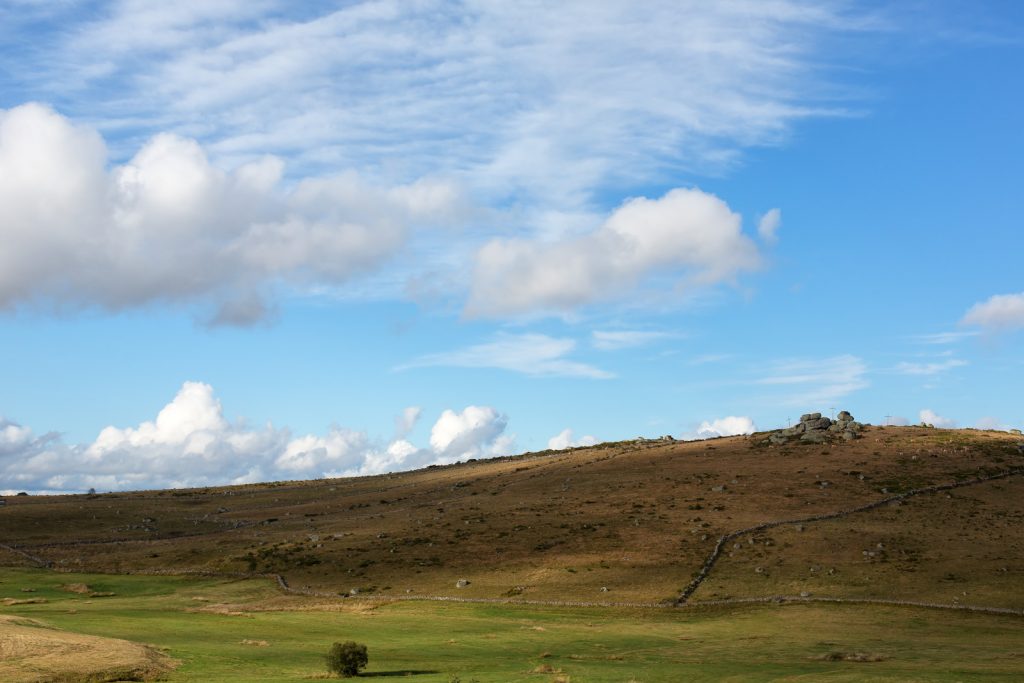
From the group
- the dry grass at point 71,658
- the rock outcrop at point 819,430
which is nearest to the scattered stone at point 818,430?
the rock outcrop at point 819,430

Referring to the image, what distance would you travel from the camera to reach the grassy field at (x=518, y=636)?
41.6 m

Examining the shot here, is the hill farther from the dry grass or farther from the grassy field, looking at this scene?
the dry grass

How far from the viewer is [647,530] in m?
91.8

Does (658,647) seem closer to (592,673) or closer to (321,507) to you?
(592,673)

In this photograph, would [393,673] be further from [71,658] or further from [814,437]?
[814,437]

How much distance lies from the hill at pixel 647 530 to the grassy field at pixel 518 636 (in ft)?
17.6

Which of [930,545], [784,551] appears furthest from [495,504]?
[930,545]

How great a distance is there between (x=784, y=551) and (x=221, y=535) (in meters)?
61.5

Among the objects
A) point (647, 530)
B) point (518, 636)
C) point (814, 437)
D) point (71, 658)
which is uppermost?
point (814, 437)

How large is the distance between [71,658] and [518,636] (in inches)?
1061

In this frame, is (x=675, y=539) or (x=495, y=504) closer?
(x=675, y=539)

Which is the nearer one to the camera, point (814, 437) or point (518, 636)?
point (518, 636)

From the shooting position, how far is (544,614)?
67938 mm

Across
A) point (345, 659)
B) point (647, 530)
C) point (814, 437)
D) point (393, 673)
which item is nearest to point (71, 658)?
point (345, 659)
